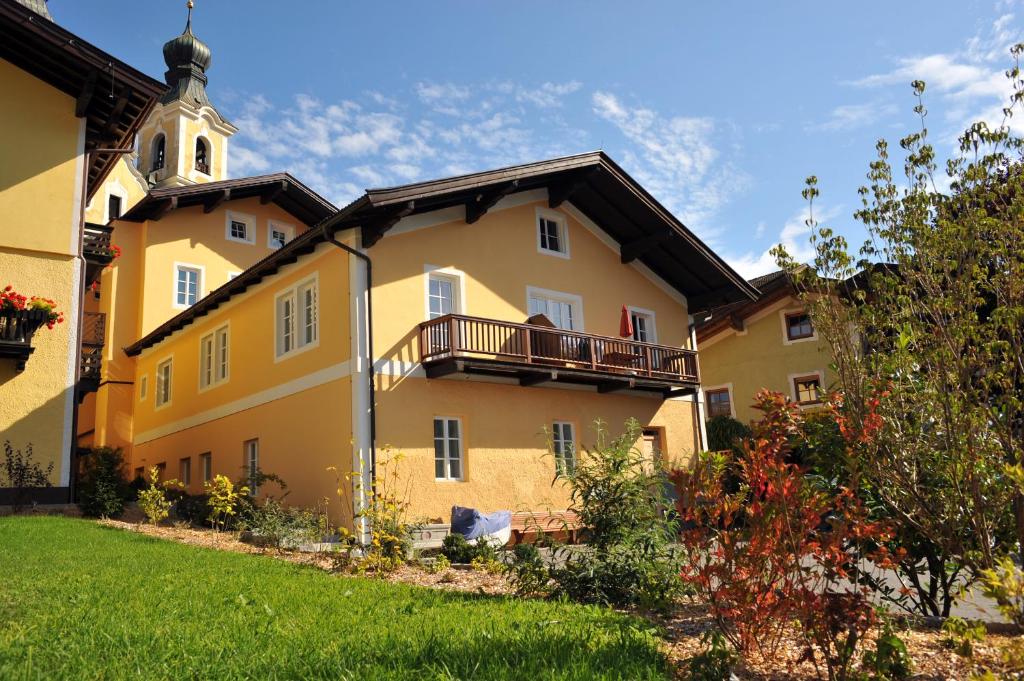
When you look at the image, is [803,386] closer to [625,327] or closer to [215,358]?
[625,327]

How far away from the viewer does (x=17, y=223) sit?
15422mm

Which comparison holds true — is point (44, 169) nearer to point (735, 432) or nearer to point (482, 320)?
point (482, 320)

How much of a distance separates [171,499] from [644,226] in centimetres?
1212

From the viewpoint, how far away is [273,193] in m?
24.8

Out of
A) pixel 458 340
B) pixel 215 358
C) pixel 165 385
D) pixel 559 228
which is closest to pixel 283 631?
pixel 458 340

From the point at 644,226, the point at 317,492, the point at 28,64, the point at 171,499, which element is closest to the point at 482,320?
the point at 317,492

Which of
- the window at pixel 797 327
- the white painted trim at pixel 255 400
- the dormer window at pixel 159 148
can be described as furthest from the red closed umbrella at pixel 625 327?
the dormer window at pixel 159 148

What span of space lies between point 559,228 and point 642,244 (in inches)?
82.7

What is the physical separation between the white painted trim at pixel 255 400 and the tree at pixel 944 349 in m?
9.97

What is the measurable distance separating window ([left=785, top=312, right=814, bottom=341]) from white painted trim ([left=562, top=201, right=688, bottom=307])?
7581mm

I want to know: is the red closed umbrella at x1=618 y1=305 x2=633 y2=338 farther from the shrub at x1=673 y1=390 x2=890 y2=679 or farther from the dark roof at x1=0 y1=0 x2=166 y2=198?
the shrub at x1=673 y1=390 x2=890 y2=679

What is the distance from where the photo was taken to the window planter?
14500 millimetres

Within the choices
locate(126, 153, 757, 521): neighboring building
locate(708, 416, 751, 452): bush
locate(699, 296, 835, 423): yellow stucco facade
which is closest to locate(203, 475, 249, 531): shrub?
locate(126, 153, 757, 521): neighboring building

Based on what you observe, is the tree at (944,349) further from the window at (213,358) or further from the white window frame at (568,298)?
the window at (213,358)
